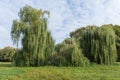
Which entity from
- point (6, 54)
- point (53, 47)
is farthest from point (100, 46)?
point (6, 54)

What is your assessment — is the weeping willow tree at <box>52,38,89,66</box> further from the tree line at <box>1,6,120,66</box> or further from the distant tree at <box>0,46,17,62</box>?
the distant tree at <box>0,46,17,62</box>

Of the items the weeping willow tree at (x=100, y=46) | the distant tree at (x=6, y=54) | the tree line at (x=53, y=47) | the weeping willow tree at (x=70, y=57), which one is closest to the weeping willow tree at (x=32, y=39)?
the tree line at (x=53, y=47)

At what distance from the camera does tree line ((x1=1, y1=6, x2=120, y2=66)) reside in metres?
24.3

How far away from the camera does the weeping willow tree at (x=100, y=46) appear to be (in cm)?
2491

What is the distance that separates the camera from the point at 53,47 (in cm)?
2623

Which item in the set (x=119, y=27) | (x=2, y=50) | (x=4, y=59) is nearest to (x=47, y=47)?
(x=119, y=27)

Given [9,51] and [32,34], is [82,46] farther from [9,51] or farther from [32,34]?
[9,51]

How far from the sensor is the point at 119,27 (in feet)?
144

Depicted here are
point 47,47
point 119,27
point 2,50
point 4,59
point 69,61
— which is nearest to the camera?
point 69,61

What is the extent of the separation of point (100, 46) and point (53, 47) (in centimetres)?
482

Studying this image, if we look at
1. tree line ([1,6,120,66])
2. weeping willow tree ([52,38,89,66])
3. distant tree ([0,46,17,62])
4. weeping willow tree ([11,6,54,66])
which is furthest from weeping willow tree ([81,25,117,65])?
distant tree ([0,46,17,62])

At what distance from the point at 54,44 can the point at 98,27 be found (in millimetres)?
5132

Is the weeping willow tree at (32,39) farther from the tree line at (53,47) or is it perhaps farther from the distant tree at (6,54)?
the distant tree at (6,54)

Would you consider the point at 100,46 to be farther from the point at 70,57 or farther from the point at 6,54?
the point at 6,54
